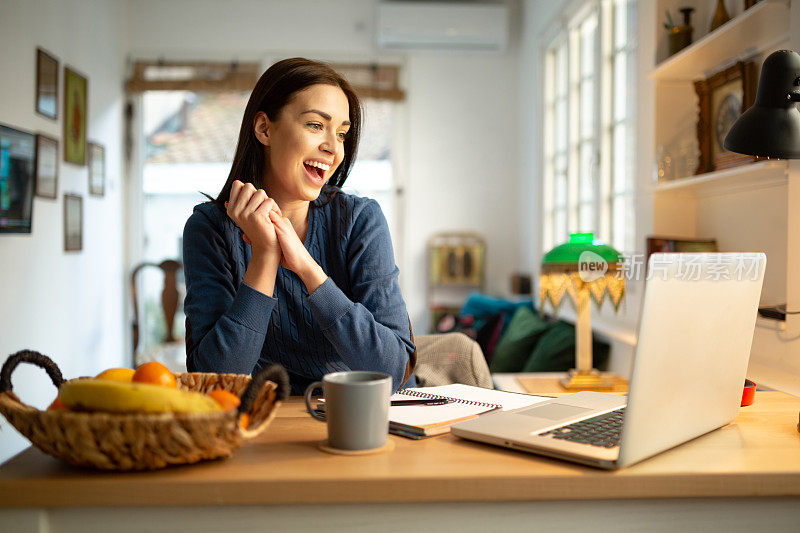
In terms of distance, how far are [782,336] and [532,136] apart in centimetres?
327

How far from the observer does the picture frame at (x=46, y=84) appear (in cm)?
354

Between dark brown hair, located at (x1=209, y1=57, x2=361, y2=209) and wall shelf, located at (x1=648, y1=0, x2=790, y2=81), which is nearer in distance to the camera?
dark brown hair, located at (x1=209, y1=57, x2=361, y2=209)

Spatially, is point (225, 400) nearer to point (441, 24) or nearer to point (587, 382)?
point (587, 382)

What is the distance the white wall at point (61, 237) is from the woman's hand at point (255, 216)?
7.22ft

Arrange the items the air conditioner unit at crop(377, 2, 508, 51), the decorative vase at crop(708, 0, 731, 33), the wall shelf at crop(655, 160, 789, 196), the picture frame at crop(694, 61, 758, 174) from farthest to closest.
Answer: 1. the air conditioner unit at crop(377, 2, 508, 51)
2. the decorative vase at crop(708, 0, 731, 33)
3. the picture frame at crop(694, 61, 758, 174)
4. the wall shelf at crop(655, 160, 789, 196)

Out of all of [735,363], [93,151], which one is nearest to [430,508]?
[735,363]

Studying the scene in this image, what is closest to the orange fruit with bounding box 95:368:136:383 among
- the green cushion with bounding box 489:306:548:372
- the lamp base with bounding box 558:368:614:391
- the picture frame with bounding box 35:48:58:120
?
the lamp base with bounding box 558:368:614:391

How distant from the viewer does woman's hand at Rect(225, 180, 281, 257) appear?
4.39ft

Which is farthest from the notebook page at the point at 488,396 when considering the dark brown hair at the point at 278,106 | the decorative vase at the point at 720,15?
the decorative vase at the point at 720,15

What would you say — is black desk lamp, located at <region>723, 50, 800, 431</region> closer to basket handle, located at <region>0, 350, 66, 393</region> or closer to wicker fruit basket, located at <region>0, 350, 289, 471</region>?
wicker fruit basket, located at <region>0, 350, 289, 471</region>

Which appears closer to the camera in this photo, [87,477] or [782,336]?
[87,477]

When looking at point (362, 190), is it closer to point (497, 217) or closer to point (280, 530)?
point (497, 217)

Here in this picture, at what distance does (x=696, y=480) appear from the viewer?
80 cm

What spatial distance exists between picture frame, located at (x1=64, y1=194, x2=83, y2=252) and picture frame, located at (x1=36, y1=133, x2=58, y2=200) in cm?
21
